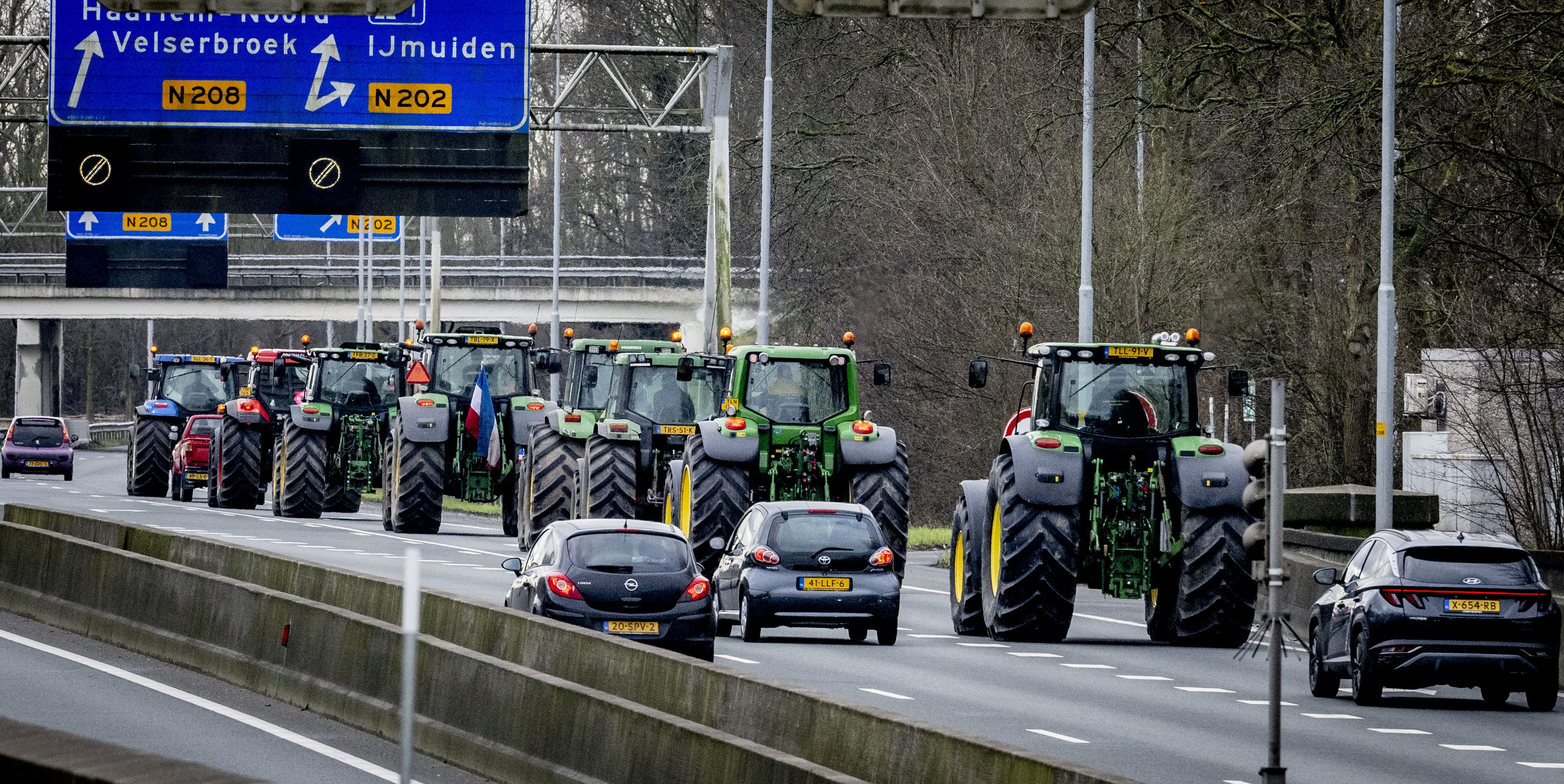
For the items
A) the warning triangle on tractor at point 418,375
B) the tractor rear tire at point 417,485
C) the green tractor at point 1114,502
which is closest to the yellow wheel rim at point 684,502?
the green tractor at point 1114,502

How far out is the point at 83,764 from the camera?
8500 millimetres

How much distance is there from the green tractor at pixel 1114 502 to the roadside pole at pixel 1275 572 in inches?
281

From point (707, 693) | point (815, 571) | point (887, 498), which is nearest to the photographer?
point (707, 693)

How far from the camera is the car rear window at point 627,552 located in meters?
19.5

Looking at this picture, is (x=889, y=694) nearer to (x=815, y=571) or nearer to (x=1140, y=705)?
(x=1140, y=705)

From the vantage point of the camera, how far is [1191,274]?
141ft

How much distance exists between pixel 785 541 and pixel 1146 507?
3249mm

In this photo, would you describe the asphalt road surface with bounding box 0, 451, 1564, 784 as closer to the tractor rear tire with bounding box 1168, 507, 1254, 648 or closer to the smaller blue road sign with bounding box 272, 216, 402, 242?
the tractor rear tire with bounding box 1168, 507, 1254, 648

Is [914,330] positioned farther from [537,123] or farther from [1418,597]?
[1418,597]

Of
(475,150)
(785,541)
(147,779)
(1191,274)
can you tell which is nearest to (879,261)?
(1191,274)

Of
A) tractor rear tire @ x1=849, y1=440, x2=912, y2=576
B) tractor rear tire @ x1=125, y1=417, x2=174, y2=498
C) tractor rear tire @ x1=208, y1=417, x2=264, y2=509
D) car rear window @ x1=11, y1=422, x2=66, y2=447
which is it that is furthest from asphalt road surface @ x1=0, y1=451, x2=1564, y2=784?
car rear window @ x1=11, y1=422, x2=66, y2=447

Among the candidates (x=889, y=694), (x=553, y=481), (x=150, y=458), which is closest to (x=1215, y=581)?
(x=889, y=694)

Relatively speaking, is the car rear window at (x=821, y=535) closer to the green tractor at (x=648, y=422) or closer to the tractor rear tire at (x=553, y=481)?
the green tractor at (x=648, y=422)

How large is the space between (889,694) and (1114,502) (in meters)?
4.60
